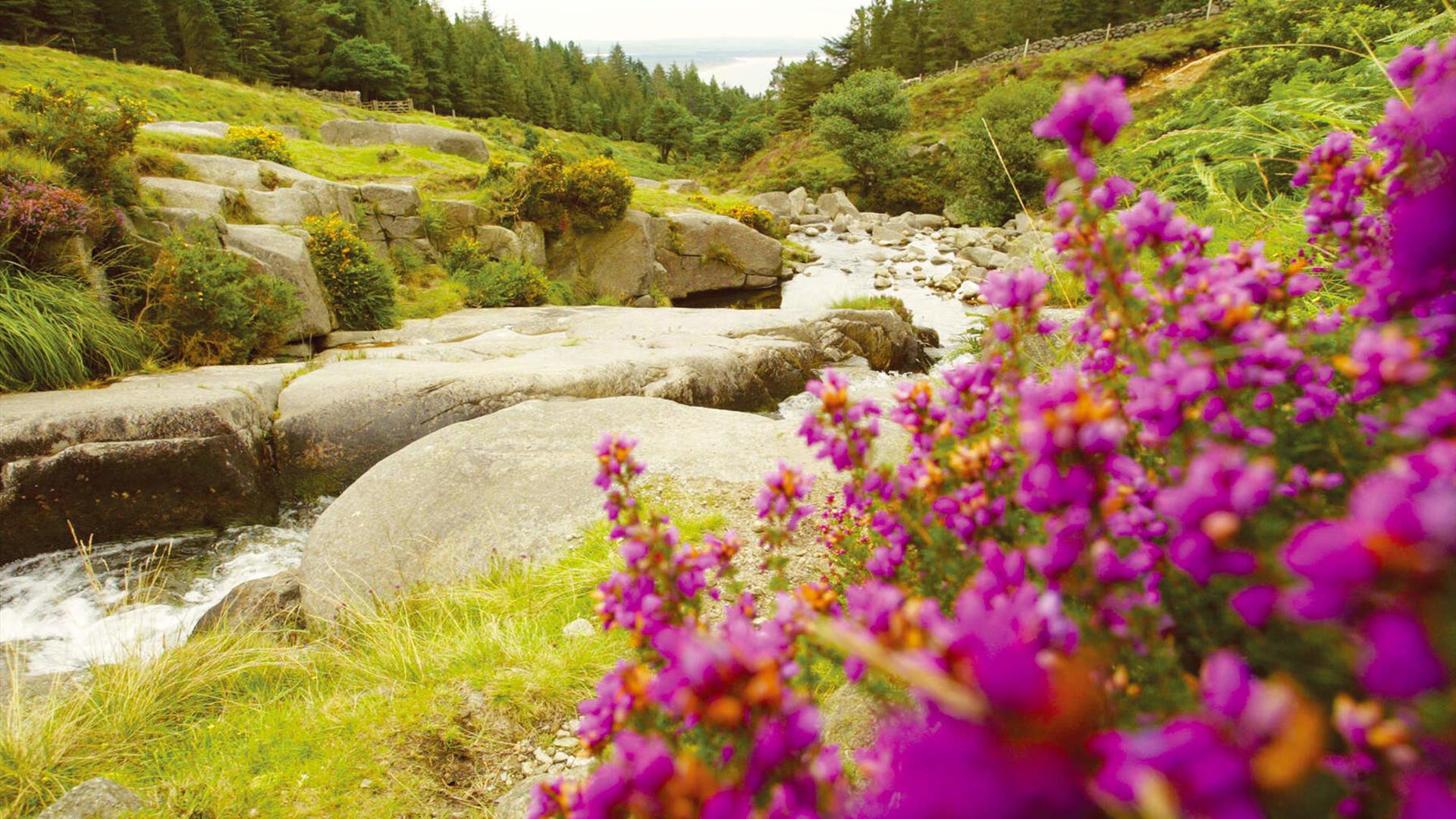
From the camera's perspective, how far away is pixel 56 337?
7.86 meters

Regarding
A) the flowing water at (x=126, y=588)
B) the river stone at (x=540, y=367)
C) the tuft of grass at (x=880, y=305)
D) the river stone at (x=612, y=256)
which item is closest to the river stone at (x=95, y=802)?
the flowing water at (x=126, y=588)

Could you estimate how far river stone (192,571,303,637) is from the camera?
517cm

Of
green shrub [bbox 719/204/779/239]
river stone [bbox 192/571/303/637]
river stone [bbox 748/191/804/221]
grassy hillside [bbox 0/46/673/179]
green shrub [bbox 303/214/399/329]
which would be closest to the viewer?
river stone [bbox 192/571/303/637]

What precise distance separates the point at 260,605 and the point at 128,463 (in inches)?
116

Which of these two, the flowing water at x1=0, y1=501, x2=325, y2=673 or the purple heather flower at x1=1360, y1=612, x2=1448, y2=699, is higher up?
the purple heather flower at x1=1360, y1=612, x2=1448, y2=699

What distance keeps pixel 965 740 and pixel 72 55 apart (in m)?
53.0

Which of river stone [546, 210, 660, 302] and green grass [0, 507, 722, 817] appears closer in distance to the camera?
green grass [0, 507, 722, 817]

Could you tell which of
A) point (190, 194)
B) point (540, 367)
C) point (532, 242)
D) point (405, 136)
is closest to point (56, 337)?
point (540, 367)

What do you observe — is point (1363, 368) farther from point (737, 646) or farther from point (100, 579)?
point (100, 579)

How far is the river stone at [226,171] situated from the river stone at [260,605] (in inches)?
514

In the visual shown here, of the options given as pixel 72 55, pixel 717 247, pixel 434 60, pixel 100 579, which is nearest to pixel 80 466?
pixel 100 579

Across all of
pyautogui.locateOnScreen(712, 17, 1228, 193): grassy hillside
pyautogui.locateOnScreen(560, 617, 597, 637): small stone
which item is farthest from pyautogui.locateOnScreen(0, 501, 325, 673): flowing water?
pyautogui.locateOnScreen(712, 17, 1228, 193): grassy hillside

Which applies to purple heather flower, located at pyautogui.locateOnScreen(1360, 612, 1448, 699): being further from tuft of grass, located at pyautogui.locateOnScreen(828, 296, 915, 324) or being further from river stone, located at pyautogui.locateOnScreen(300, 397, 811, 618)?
tuft of grass, located at pyautogui.locateOnScreen(828, 296, 915, 324)

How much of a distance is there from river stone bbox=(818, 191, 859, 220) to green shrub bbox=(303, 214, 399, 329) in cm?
2369
